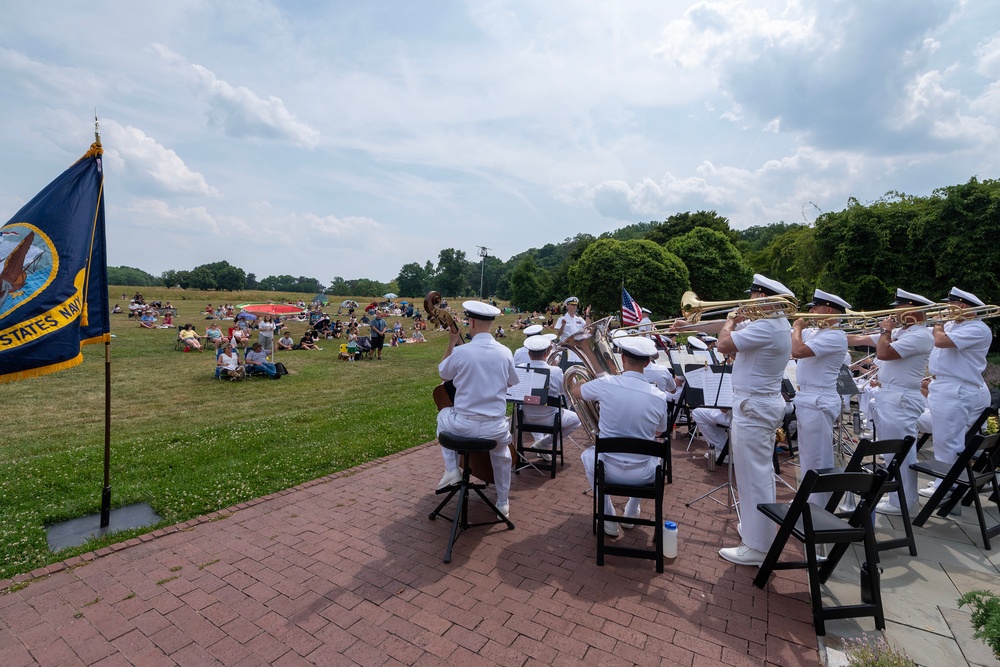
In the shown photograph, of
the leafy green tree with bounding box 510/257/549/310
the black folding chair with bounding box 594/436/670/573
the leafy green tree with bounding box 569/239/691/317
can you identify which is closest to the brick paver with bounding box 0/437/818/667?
the black folding chair with bounding box 594/436/670/573

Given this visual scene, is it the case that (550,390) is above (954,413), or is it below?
below

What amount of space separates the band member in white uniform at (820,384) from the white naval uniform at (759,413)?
31.5 inches

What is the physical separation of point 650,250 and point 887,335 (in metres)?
29.3

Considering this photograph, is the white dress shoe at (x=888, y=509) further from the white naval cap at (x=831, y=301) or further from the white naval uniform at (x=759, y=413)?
the white naval cap at (x=831, y=301)

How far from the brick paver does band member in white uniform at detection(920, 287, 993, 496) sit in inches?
117

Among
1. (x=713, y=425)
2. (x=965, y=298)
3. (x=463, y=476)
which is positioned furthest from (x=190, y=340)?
(x=965, y=298)

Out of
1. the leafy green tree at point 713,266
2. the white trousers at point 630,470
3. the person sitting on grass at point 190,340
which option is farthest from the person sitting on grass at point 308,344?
the leafy green tree at point 713,266

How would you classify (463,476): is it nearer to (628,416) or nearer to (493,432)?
(493,432)

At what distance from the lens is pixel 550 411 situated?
6.96 metres

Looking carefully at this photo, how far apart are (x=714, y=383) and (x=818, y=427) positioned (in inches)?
60.0

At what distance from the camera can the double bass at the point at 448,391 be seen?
5.20 metres

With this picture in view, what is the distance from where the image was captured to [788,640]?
3.45 m

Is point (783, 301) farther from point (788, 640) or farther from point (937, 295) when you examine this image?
point (937, 295)

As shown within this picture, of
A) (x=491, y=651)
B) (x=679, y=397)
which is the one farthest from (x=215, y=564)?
(x=679, y=397)
